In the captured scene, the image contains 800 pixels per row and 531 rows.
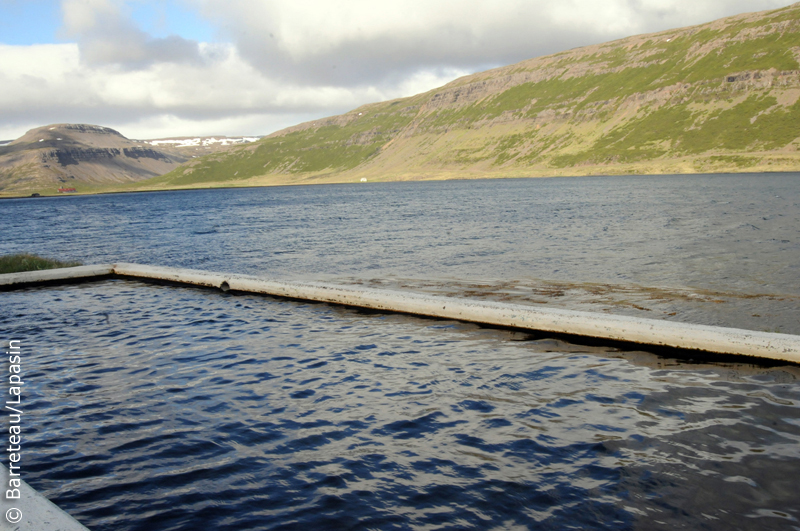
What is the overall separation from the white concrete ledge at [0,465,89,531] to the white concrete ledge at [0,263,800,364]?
31.3 feet

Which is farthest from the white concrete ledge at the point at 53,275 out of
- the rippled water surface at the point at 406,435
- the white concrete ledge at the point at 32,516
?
the white concrete ledge at the point at 32,516

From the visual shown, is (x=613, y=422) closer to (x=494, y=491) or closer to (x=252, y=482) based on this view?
(x=494, y=491)

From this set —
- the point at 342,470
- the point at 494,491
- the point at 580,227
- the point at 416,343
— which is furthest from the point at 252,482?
the point at 580,227

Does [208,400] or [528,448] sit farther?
[208,400]

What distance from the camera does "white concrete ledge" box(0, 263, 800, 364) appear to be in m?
10.0

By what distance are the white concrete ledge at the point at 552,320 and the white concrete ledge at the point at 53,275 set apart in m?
6.84

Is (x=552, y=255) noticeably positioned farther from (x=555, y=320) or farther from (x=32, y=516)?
(x=32, y=516)

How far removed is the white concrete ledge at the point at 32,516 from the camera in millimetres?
4777

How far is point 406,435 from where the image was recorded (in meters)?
7.59

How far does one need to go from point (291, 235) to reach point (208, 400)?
36286mm

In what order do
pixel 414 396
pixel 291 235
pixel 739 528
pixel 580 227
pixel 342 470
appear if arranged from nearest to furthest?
1. pixel 739 528
2. pixel 342 470
3. pixel 414 396
4. pixel 580 227
5. pixel 291 235

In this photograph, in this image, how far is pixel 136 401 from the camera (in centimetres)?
917

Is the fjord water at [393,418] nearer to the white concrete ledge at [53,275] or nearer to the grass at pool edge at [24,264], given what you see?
the white concrete ledge at [53,275]

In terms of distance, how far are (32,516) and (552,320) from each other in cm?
982
